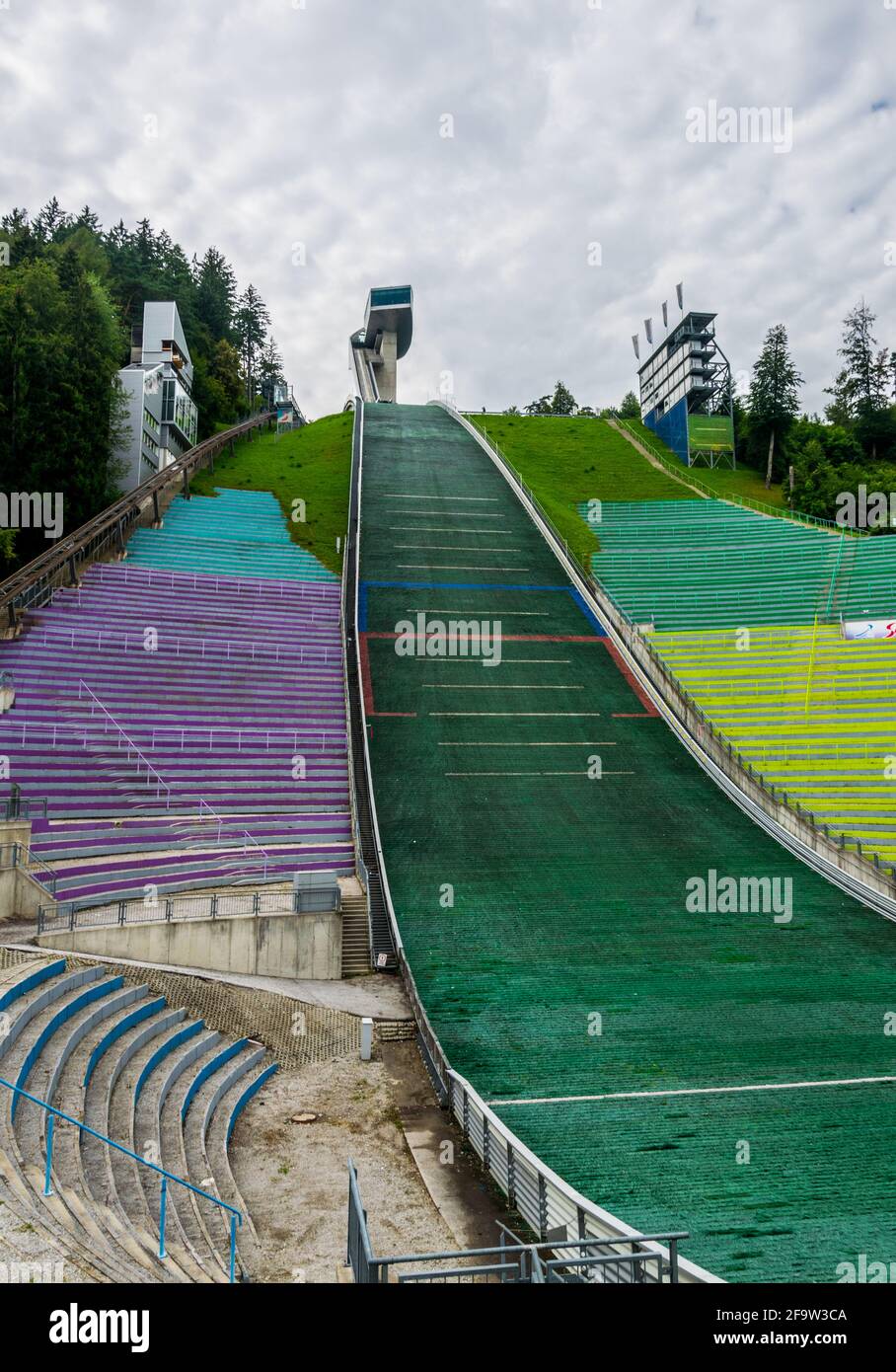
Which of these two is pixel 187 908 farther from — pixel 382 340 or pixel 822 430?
pixel 382 340

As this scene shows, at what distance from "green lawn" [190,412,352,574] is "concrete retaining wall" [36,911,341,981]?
72.9 ft

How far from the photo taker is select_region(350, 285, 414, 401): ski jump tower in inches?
3164

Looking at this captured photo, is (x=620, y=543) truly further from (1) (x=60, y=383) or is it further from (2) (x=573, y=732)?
(1) (x=60, y=383)

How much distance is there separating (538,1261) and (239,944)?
10.3 metres

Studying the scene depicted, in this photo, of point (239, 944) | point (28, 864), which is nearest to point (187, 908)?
point (239, 944)

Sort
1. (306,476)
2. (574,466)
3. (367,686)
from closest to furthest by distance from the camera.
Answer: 1. (367,686)
2. (306,476)
3. (574,466)

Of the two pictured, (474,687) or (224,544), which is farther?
(224,544)

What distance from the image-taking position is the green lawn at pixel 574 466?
4578 cm

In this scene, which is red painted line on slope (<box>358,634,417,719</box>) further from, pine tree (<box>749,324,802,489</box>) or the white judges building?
pine tree (<box>749,324,802,489</box>)

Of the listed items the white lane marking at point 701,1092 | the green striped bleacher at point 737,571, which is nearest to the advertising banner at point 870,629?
the green striped bleacher at point 737,571

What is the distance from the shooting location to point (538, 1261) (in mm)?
6270

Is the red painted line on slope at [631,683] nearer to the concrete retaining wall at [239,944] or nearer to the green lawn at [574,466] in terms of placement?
the green lawn at [574,466]
